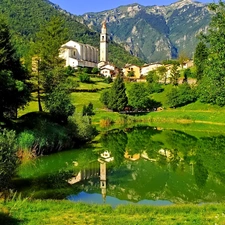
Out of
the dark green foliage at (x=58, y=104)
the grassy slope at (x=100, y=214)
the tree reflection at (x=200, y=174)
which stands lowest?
the tree reflection at (x=200, y=174)

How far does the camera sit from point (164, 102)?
87312 millimetres

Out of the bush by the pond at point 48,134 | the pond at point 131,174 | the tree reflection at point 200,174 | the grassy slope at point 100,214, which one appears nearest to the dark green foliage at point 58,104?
the bush by the pond at point 48,134

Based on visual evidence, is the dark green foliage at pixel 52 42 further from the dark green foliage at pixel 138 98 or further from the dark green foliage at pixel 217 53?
the dark green foliage at pixel 138 98

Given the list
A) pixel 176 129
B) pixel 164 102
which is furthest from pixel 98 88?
pixel 176 129

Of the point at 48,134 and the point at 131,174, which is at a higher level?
the point at 48,134

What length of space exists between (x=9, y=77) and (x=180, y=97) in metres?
58.2

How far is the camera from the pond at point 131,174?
21.5 m

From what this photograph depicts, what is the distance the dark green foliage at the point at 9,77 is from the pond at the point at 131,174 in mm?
5385

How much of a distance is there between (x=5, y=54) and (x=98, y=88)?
65.1 metres

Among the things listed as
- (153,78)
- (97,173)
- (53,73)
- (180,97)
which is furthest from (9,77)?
(153,78)

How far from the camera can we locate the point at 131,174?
28062 millimetres

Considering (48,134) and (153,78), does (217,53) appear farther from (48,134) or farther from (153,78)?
(153,78)

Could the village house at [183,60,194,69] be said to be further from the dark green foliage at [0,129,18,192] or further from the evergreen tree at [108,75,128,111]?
the dark green foliage at [0,129,18,192]

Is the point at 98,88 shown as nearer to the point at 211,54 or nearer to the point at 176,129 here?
the point at 176,129
